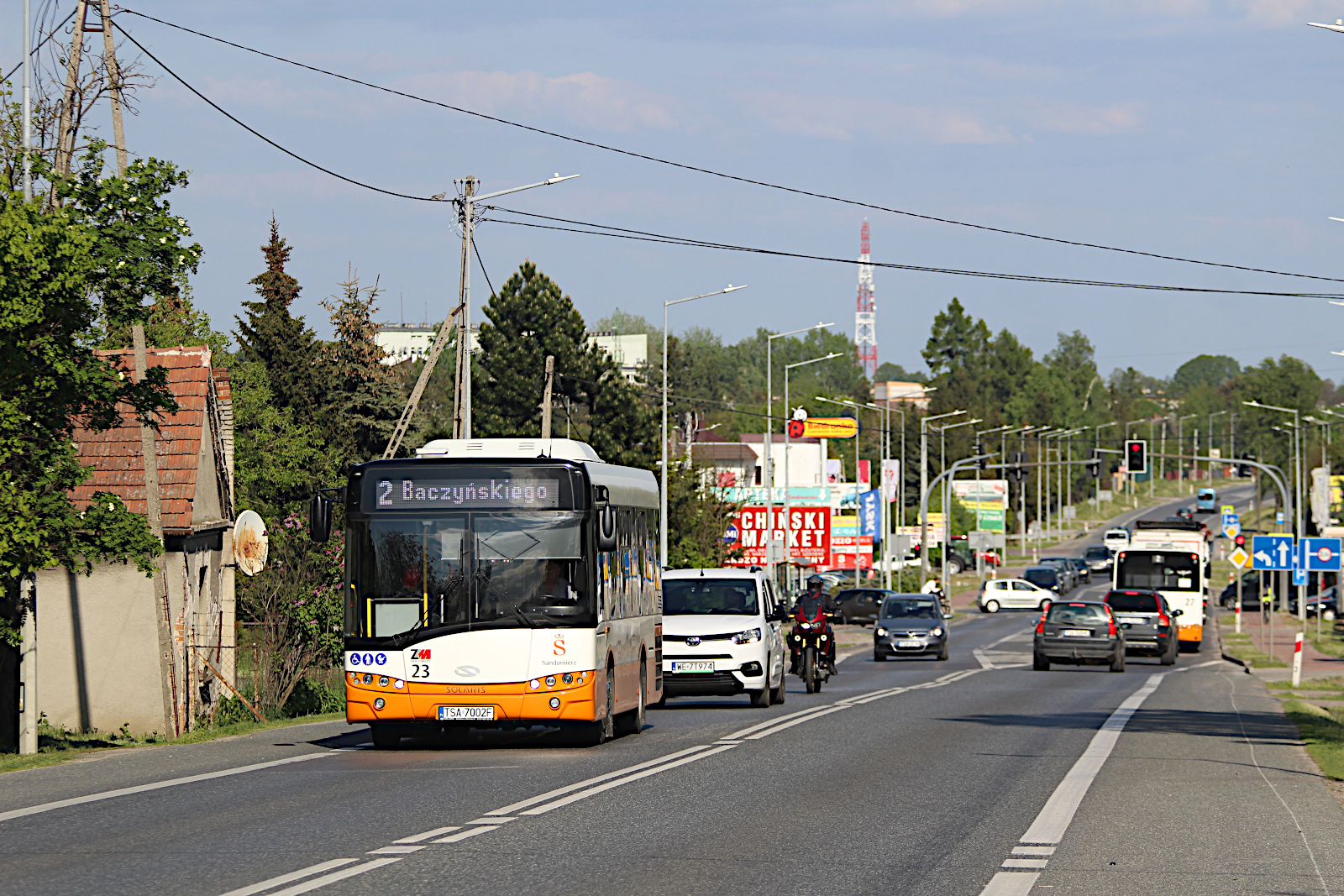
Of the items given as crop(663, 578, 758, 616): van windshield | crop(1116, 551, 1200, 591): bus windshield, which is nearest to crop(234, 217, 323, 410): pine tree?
crop(1116, 551, 1200, 591): bus windshield

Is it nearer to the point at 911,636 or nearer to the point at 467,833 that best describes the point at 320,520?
the point at 467,833

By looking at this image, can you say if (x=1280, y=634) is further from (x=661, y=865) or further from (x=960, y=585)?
(x=661, y=865)

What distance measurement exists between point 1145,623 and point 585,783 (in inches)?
1257

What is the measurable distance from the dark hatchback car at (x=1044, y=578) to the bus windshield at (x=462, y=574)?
72463 mm

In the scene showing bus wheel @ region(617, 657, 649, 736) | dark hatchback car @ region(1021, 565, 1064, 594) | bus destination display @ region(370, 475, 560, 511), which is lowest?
dark hatchback car @ region(1021, 565, 1064, 594)

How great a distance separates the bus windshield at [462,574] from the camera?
16.8 m

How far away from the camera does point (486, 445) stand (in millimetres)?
18125

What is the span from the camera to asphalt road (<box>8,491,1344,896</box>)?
9.30m

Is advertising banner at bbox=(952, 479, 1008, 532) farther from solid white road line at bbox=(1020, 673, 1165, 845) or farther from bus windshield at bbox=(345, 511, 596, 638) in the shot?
bus windshield at bbox=(345, 511, 596, 638)

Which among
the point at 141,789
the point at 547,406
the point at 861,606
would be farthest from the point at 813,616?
the point at 861,606

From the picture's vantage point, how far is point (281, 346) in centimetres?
6881

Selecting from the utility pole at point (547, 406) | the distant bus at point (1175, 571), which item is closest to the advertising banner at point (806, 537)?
the distant bus at point (1175, 571)

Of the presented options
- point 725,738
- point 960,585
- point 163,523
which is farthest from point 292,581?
point 960,585

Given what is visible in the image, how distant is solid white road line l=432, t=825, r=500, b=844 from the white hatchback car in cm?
7217
